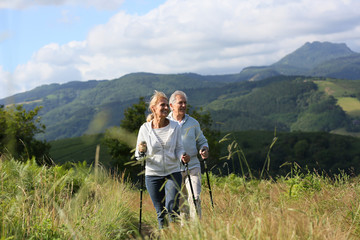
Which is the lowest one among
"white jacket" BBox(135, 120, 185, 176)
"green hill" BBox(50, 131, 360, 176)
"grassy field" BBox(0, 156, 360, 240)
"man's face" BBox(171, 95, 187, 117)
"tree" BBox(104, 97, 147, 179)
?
"green hill" BBox(50, 131, 360, 176)

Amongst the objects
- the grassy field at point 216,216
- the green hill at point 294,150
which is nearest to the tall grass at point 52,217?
the grassy field at point 216,216

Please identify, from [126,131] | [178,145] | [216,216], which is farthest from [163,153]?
[126,131]

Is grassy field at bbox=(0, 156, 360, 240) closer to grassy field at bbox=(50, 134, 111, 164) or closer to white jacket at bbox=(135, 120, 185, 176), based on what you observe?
white jacket at bbox=(135, 120, 185, 176)

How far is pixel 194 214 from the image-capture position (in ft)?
11.2

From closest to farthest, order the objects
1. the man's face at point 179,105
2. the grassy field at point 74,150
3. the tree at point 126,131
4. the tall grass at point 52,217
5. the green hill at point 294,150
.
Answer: the tall grass at point 52,217
the man's face at point 179,105
the tree at point 126,131
the green hill at point 294,150
the grassy field at point 74,150

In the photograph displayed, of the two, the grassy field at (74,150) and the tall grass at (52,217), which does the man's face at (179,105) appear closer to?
the tall grass at (52,217)

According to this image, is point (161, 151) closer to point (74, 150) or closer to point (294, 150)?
point (294, 150)

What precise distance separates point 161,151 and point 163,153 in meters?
0.04

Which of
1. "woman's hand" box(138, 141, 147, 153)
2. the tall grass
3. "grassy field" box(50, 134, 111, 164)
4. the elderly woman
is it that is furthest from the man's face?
"grassy field" box(50, 134, 111, 164)

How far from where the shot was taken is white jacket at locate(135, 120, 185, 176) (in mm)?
4785

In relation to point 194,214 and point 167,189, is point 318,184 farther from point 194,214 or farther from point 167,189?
point 194,214

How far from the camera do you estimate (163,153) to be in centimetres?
480

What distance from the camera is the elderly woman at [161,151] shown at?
479 centimetres

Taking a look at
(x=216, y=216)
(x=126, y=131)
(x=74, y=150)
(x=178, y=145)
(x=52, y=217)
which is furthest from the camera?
(x=74, y=150)
